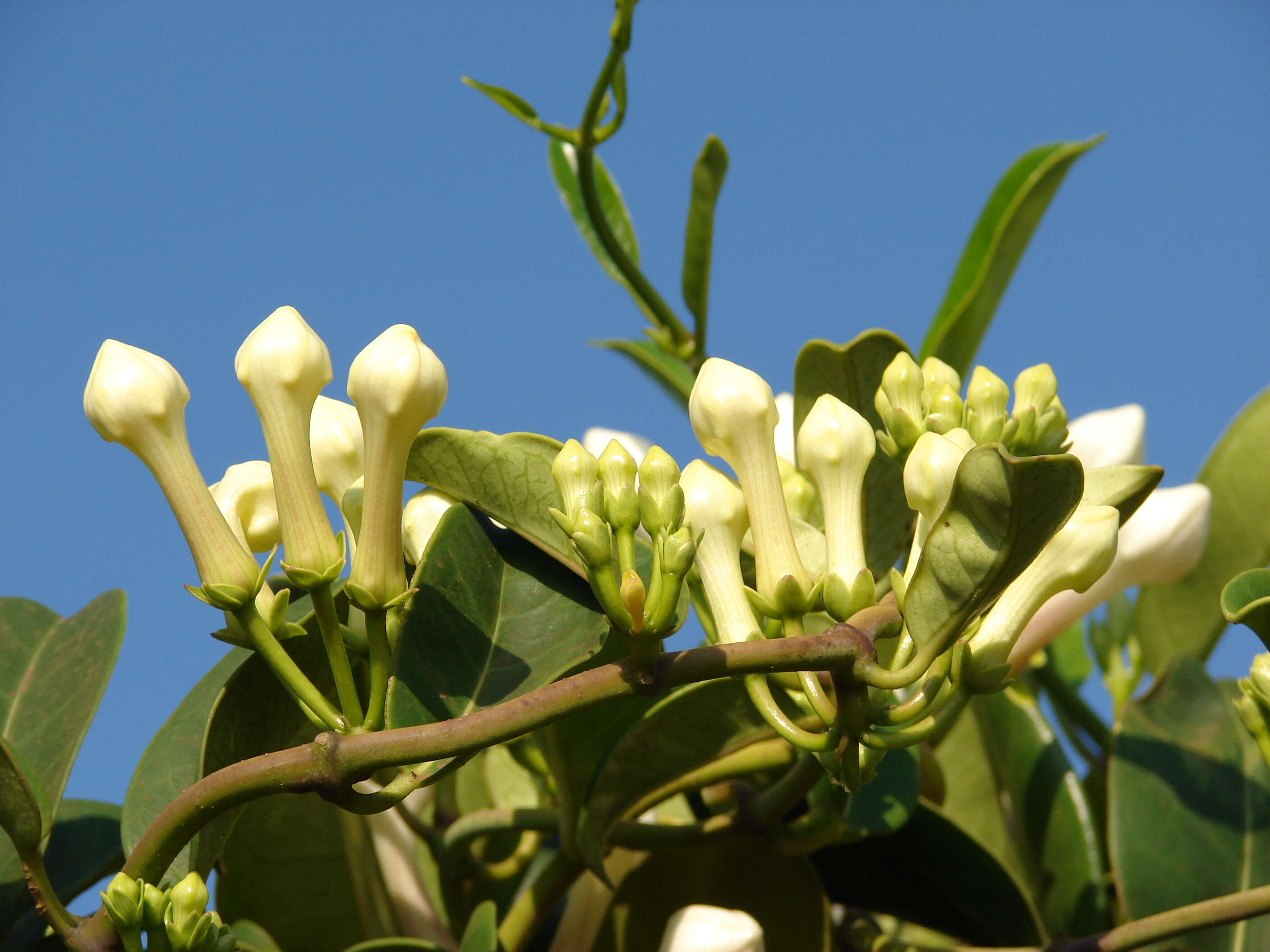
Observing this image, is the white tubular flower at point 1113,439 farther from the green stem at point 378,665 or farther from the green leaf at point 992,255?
the green stem at point 378,665

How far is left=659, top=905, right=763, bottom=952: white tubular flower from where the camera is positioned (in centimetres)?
103

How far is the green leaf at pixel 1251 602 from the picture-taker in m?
0.86

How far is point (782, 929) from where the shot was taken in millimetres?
1209

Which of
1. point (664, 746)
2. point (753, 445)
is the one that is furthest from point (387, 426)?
point (664, 746)

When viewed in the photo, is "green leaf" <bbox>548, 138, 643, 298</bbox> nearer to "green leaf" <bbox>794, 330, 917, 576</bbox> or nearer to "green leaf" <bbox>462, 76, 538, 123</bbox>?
"green leaf" <bbox>462, 76, 538, 123</bbox>

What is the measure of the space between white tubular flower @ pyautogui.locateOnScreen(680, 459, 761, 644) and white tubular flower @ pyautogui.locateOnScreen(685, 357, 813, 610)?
0.02 m

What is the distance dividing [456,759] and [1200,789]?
37.4 inches

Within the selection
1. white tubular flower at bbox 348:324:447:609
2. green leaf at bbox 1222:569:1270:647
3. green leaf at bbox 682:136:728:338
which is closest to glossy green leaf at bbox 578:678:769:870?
white tubular flower at bbox 348:324:447:609

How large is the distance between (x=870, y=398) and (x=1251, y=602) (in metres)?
0.40

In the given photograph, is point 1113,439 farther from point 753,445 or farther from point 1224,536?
point 753,445

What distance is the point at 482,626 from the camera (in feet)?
2.92

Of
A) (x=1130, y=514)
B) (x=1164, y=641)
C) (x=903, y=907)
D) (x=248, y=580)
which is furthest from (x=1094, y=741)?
(x=248, y=580)

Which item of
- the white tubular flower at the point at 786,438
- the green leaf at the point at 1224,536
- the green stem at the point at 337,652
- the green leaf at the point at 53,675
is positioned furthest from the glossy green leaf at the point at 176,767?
the green leaf at the point at 1224,536

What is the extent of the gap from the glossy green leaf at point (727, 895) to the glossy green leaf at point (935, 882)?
140 mm
